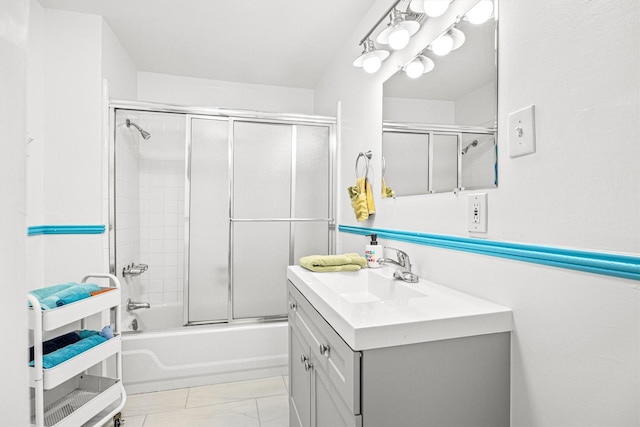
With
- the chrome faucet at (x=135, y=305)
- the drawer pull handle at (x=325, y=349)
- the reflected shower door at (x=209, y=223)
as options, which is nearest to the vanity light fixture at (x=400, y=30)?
the drawer pull handle at (x=325, y=349)

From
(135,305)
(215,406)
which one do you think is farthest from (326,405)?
(135,305)

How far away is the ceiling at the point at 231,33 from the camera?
189 cm

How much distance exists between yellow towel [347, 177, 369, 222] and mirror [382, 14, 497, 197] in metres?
0.18

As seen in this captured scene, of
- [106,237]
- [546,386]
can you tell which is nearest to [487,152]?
[546,386]

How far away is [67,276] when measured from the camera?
1.94 m

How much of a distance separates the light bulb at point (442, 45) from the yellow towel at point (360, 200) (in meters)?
0.79

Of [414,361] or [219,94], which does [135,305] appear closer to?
[219,94]

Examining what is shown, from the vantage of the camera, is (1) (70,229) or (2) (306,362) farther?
(1) (70,229)

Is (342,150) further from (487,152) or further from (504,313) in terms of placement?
(504,313)

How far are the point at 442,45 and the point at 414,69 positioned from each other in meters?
0.20

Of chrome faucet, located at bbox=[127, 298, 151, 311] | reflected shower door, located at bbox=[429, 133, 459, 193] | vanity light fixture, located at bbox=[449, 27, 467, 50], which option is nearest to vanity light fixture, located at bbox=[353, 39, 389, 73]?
vanity light fixture, located at bbox=[449, 27, 467, 50]

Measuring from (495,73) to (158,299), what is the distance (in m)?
2.44

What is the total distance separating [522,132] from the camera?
0.88 metres

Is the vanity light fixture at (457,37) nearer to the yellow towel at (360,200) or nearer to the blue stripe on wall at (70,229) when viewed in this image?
the yellow towel at (360,200)
